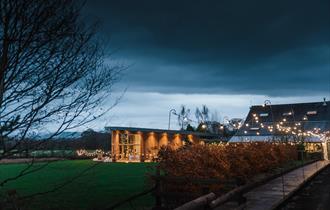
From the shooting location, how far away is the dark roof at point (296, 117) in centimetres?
5669

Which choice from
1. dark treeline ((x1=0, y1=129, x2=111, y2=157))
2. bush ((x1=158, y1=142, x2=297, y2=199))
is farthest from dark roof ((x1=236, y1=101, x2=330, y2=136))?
dark treeline ((x1=0, y1=129, x2=111, y2=157))

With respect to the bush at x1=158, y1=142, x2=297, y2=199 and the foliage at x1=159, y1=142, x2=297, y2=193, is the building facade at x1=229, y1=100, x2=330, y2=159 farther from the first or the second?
the bush at x1=158, y1=142, x2=297, y2=199

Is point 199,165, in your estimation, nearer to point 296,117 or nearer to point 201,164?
point 201,164

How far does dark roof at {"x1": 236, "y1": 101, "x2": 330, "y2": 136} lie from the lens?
5669cm

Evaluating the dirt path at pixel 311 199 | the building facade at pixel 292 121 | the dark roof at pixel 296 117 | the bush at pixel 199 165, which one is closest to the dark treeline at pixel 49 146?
the bush at pixel 199 165

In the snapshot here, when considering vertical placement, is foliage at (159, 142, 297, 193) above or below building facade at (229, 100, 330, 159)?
below

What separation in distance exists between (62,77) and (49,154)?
930 mm

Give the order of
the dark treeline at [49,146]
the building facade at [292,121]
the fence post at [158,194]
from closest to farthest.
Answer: the dark treeline at [49,146] → the fence post at [158,194] → the building facade at [292,121]

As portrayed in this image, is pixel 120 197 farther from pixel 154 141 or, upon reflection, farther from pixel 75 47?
pixel 154 141

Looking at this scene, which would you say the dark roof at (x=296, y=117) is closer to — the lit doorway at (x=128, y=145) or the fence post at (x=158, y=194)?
the lit doorway at (x=128, y=145)

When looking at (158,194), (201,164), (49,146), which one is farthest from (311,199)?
(49,146)

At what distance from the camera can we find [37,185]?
56.6 ft

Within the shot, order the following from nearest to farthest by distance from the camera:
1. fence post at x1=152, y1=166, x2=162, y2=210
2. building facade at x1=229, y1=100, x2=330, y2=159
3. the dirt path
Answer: fence post at x1=152, y1=166, x2=162, y2=210
the dirt path
building facade at x1=229, y1=100, x2=330, y2=159

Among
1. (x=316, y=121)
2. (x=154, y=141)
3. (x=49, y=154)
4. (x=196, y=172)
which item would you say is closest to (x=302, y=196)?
(x=196, y=172)
